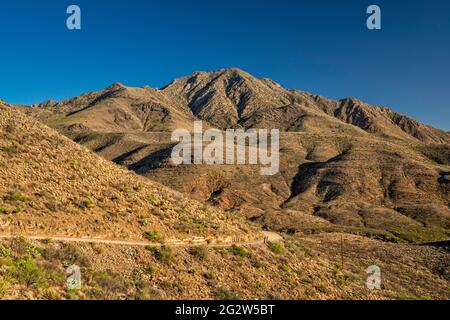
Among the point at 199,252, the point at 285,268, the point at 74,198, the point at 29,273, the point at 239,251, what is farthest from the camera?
the point at 285,268

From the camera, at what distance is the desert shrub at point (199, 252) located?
24203 mm

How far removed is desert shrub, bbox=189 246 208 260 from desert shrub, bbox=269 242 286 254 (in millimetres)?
7211

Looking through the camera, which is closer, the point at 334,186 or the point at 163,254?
the point at 163,254

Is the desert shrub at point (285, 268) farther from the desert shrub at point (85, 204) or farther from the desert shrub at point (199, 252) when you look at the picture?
the desert shrub at point (85, 204)

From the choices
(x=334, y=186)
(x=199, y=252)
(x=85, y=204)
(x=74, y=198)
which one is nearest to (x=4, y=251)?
(x=85, y=204)

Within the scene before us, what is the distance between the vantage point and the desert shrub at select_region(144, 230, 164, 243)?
24.4m

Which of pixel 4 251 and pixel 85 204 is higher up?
pixel 85 204

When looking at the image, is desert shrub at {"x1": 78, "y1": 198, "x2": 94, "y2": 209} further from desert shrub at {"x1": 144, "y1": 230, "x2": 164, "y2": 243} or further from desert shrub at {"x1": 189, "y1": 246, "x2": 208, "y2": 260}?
desert shrub at {"x1": 189, "y1": 246, "x2": 208, "y2": 260}

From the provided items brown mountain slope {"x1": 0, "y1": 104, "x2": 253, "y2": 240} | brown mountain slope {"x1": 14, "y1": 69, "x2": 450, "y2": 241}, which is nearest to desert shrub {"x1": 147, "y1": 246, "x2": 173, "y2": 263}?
brown mountain slope {"x1": 0, "y1": 104, "x2": 253, "y2": 240}

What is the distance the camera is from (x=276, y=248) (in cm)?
3066

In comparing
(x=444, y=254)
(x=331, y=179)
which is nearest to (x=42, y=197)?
(x=444, y=254)

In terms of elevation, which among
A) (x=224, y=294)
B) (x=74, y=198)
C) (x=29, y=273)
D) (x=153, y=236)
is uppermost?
(x=74, y=198)

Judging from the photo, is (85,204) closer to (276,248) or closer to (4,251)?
(4,251)

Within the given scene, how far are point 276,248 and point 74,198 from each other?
14603mm
